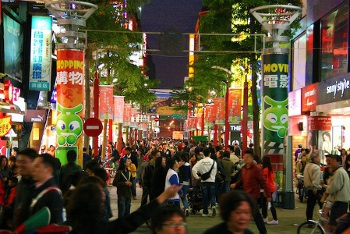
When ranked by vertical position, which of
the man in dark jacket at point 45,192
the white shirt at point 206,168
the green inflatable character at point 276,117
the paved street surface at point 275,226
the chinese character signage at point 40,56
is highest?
the chinese character signage at point 40,56

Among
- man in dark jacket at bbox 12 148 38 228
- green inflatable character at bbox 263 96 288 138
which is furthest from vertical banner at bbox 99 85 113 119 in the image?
man in dark jacket at bbox 12 148 38 228

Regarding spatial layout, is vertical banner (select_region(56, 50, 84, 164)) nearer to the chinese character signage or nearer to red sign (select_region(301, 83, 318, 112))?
the chinese character signage

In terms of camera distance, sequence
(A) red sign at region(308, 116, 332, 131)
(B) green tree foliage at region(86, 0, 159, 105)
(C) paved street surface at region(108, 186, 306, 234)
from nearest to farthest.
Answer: (C) paved street surface at region(108, 186, 306, 234)
(B) green tree foliage at region(86, 0, 159, 105)
(A) red sign at region(308, 116, 332, 131)

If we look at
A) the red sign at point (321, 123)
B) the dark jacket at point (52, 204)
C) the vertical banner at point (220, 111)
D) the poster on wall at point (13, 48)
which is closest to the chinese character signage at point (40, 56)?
the poster on wall at point (13, 48)

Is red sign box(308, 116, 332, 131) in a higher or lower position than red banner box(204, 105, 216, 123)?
lower

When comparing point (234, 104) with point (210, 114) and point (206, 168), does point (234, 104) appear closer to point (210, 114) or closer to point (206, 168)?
point (210, 114)

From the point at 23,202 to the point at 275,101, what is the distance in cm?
1479

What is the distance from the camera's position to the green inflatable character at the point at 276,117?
66.2ft

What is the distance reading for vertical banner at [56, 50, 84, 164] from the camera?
18500 mm

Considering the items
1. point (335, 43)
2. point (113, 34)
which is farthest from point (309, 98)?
point (113, 34)

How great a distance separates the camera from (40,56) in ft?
96.4

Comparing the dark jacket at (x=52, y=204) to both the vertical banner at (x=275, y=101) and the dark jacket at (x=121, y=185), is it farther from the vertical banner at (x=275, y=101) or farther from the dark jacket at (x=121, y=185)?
the vertical banner at (x=275, y=101)

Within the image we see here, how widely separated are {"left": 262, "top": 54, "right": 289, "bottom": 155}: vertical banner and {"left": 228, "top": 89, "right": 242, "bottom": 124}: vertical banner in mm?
15449

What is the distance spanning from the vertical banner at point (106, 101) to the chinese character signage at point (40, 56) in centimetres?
303
